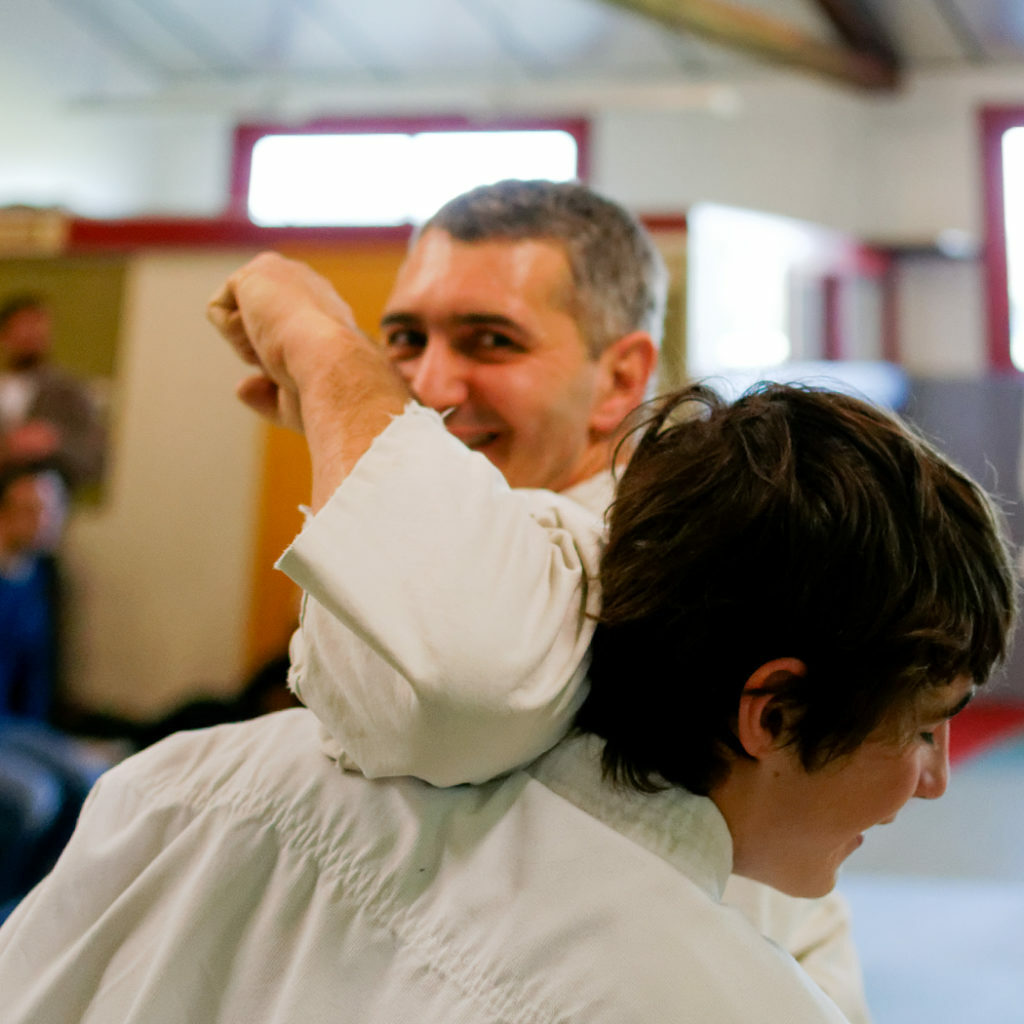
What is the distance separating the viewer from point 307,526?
0.65m

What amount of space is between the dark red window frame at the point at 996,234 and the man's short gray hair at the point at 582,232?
503 cm

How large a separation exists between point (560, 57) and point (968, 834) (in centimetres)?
485

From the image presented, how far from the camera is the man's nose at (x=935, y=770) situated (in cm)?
79

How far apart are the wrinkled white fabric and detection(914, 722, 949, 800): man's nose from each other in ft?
0.57

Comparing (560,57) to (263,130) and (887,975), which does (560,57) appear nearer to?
(263,130)

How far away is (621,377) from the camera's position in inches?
55.8

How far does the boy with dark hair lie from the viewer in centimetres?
66

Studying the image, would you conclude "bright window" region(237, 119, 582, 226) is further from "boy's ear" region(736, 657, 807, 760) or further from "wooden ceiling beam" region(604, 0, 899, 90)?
"boy's ear" region(736, 657, 807, 760)

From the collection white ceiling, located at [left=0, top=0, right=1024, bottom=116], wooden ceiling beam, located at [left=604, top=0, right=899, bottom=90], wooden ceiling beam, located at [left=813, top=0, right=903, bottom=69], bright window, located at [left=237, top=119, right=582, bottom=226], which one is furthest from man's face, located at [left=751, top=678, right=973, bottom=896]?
bright window, located at [left=237, top=119, right=582, bottom=226]

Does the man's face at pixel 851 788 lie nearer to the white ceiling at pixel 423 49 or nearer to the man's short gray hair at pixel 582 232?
the man's short gray hair at pixel 582 232

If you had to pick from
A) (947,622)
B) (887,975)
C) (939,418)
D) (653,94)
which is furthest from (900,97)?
(947,622)

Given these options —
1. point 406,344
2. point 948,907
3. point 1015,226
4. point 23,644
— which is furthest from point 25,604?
point 1015,226

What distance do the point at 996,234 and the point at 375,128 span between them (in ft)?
12.1

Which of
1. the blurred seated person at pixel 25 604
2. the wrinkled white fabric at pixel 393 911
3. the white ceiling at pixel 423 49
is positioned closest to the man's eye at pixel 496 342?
the wrinkled white fabric at pixel 393 911
